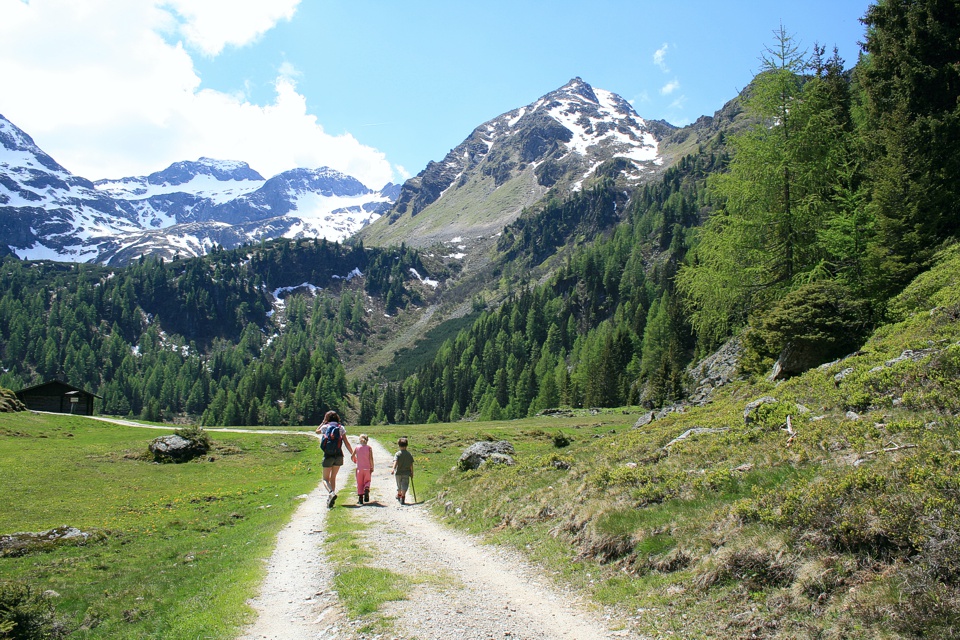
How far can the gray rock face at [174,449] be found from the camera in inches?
1623

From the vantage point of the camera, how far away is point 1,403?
65.2 meters

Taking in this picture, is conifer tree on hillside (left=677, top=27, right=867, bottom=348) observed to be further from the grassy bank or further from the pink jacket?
the pink jacket

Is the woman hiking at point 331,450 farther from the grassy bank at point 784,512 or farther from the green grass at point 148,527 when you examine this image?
the grassy bank at point 784,512

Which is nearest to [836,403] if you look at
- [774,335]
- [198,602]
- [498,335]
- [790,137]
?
[774,335]

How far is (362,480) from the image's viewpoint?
66.3 feet

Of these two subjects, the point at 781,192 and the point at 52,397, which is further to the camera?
the point at 52,397

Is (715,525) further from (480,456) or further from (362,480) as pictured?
(480,456)

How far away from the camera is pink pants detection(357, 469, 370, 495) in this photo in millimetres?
20156

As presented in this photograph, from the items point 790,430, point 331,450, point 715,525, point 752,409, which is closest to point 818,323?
point 752,409

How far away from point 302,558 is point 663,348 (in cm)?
9876

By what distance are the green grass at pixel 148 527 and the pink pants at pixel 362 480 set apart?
9.24 ft

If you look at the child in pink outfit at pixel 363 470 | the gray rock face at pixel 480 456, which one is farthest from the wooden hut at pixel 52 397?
the child in pink outfit at pixel 363 470

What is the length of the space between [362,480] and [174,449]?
97.4ft

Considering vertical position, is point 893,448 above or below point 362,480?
above
